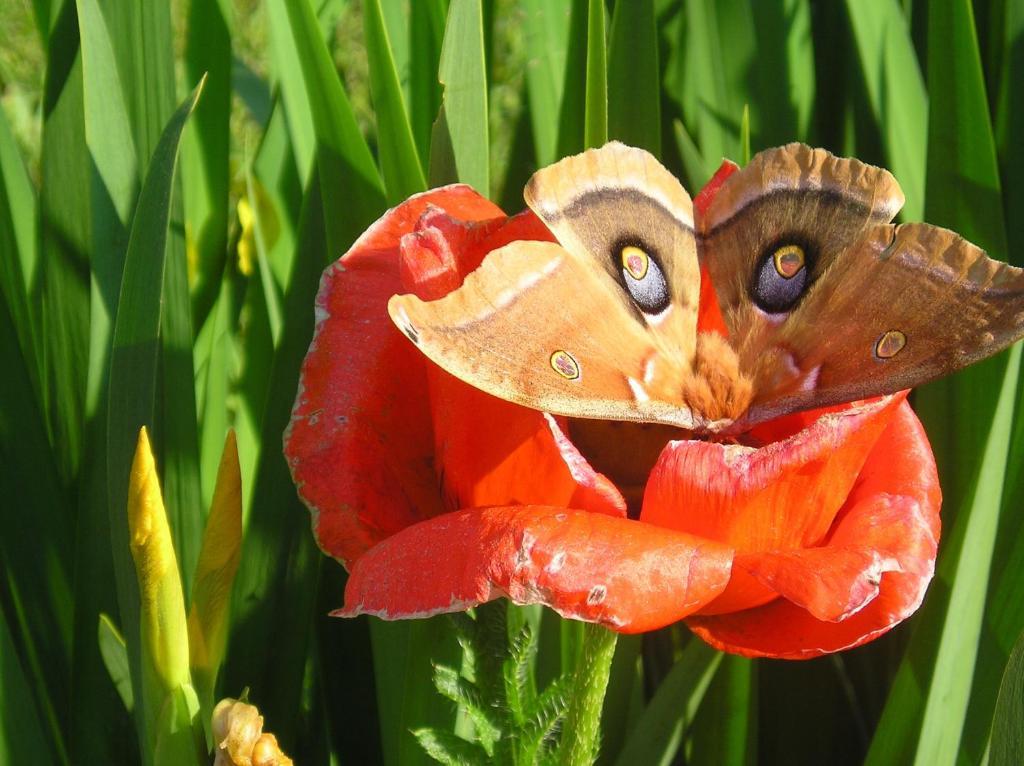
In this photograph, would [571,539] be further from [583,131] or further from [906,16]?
[906,16]

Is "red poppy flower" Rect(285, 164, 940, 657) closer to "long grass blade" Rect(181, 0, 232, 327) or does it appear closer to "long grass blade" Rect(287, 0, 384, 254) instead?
"long grass blade" Rect(287, 0, 384, 254)

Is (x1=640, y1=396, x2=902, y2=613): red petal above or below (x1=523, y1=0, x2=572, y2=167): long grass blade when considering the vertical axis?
below

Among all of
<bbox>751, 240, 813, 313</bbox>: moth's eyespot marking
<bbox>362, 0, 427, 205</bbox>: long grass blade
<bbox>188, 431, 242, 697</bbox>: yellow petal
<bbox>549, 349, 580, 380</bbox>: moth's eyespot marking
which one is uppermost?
<bbox>362, 0, 427, 205</bbox>: long grass blade

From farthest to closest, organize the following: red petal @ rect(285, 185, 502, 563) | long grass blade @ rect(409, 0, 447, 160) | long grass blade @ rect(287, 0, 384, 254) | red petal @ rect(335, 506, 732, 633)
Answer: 1. long grass blade @ rect(409, 0, 447, 160)
2. long grass blade @ rect(287, 0, 384, 254)
3. red petal @ rect(285, 185, 502, 563)
4. red petal @ rect(335, 506, 732, 633)

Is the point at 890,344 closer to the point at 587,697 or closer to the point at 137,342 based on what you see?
the point at 587,697

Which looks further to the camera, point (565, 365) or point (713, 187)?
point (713, 187)

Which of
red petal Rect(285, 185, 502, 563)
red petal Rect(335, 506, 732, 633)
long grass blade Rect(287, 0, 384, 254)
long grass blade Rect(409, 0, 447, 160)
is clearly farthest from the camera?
long grass blade Rect(409, 0, 447, 160)

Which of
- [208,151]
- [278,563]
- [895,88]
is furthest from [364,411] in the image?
[895,88]

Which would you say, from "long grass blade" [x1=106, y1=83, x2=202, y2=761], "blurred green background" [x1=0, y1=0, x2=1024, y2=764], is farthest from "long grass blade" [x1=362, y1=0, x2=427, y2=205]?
"long grass blade" [x1=106, y1=83, x2=202, y2=761]

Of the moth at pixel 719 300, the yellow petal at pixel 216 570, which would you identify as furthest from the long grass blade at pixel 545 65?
the yellow petal at pixel 216 570
